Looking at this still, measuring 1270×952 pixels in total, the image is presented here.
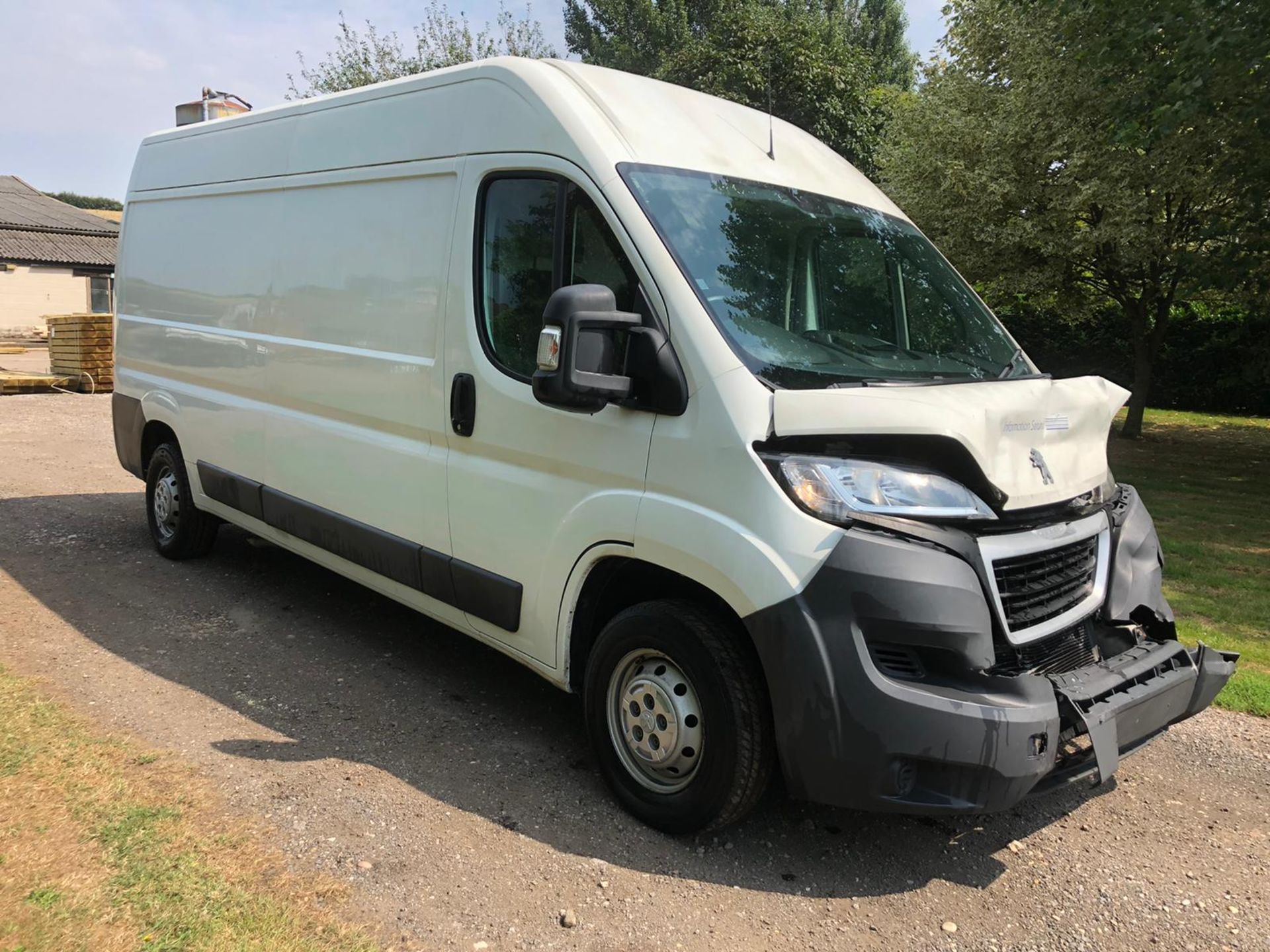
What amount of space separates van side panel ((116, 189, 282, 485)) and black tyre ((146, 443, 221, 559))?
285 mm

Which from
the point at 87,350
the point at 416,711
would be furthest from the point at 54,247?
the point at 416,711

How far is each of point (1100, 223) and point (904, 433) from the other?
13616 millimetres

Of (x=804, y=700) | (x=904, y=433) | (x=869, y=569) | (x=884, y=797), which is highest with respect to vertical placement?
(x=904, y=433)

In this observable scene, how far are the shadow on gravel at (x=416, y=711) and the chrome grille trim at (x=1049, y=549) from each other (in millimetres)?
745

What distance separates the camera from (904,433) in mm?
2998

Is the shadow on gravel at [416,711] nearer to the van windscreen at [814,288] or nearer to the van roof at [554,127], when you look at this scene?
the van windscreen at [814,288]

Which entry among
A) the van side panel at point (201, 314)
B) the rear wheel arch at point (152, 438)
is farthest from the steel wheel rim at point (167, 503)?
the van side panel at point (201, 314)

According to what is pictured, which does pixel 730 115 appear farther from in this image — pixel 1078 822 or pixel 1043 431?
pixel 1078 822

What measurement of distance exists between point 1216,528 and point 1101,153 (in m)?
6.50

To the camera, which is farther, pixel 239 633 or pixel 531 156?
Answer: pixel 239 633

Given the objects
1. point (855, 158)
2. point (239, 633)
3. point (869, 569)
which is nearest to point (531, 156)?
point (869, 569)

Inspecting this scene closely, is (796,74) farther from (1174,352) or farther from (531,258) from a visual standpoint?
(531,258)

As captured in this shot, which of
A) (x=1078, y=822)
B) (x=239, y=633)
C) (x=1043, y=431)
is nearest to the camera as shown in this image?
(x=1043, y=431)

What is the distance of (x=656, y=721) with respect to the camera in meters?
3.51
